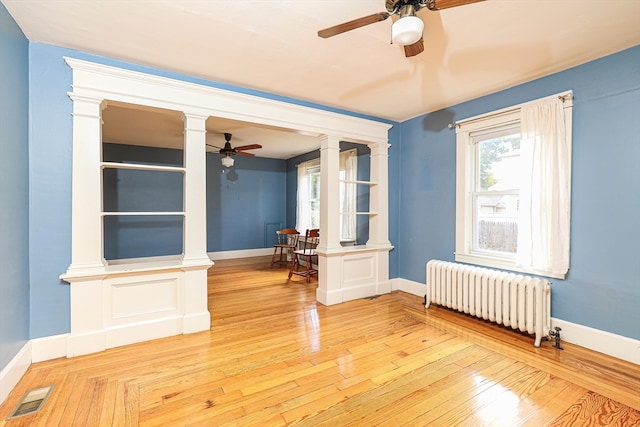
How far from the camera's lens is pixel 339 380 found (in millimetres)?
2055

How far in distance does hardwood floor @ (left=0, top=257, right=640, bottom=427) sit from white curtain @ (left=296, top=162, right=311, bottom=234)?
149 inches

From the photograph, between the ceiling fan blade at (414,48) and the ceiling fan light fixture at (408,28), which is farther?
the ceiling fan blade at (414,48)

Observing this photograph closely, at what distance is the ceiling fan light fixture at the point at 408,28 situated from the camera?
1.54 meters

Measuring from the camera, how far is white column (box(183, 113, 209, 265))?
282cm

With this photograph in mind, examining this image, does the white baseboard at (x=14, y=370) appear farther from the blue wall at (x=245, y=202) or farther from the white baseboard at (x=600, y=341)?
the blue wall at (x=245, y=202)

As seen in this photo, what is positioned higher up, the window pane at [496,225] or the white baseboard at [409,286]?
the window pane at [496,225]

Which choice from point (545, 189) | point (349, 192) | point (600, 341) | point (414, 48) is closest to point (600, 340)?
point (600, 341)

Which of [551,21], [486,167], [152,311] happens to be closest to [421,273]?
[486,167]

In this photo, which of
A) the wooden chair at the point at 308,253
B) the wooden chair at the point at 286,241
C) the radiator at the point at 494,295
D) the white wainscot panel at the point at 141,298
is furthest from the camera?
the wooden chair at the point at 286,241

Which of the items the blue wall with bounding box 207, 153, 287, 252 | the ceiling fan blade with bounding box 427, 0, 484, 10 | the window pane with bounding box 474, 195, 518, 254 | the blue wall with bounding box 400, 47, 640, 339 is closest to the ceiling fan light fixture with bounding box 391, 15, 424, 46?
the ceiling fan blade with bounding box 427, 0, 484, 10

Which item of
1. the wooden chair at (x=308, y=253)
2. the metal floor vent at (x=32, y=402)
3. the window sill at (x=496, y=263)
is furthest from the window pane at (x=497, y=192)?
the metal floor vent at (x=32, y=402)

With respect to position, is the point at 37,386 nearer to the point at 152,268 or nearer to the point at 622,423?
the point at 152,268

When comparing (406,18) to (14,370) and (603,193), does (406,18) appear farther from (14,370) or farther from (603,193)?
(14,370)

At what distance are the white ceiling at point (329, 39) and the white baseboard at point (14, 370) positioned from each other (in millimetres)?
2345
